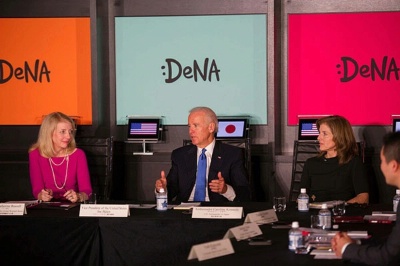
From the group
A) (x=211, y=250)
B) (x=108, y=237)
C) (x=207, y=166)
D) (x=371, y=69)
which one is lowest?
(x=108, y=237)

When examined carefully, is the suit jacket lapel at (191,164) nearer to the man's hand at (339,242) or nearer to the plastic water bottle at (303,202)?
the plastic water bottle at (303,202)

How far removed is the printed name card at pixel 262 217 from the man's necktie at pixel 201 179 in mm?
1249

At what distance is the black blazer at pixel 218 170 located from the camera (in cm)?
539

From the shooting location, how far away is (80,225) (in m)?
4.38

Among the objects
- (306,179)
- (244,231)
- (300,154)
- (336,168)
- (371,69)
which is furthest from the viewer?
(371,69)

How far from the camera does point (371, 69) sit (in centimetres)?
692

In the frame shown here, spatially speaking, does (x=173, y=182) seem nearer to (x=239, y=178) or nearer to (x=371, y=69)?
(x=239, y=178)

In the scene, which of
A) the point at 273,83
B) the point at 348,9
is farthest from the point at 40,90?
the point at 348,9

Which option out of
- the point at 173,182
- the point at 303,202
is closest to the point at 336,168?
the point at 303,202

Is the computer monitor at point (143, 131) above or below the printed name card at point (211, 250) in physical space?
above

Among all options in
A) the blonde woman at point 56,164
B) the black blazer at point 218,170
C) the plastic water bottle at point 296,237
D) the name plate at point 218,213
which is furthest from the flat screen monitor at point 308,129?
the plastic water bottle at point 296,237

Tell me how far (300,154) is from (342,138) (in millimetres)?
1128

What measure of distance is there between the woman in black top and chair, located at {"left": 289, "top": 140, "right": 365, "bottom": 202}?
77 centimetres

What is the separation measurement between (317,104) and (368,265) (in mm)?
3942
